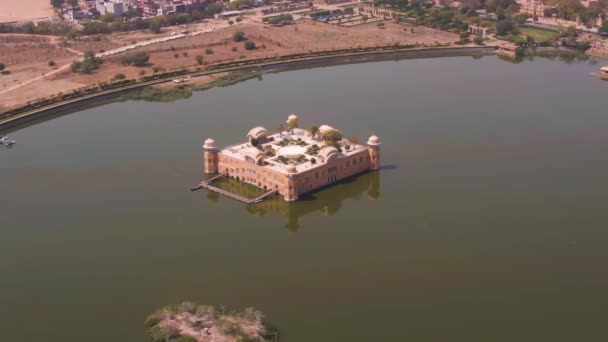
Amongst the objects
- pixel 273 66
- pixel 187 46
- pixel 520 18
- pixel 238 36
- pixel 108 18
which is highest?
pixel 108 18

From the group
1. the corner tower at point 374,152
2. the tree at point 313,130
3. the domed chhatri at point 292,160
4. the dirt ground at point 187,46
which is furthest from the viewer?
the dirt ground at point 187,46

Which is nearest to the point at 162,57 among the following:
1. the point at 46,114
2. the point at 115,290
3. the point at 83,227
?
the point at 46,114

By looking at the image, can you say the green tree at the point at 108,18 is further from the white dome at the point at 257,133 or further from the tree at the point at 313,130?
the tree at the point at 313,130

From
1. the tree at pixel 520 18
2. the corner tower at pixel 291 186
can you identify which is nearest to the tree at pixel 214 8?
the tree at pixel 520 18

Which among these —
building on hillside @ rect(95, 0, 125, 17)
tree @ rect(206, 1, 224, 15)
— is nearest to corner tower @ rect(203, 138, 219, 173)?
tree @ rect(206, 1, 224, 15)

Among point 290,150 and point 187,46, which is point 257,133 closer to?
point 290,150

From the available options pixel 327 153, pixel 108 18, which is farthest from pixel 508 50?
pixel 108 18

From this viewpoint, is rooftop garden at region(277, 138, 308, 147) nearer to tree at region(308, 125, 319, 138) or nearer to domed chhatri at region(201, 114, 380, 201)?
A: domed chhatri at region(201, 114, 380, 201)
